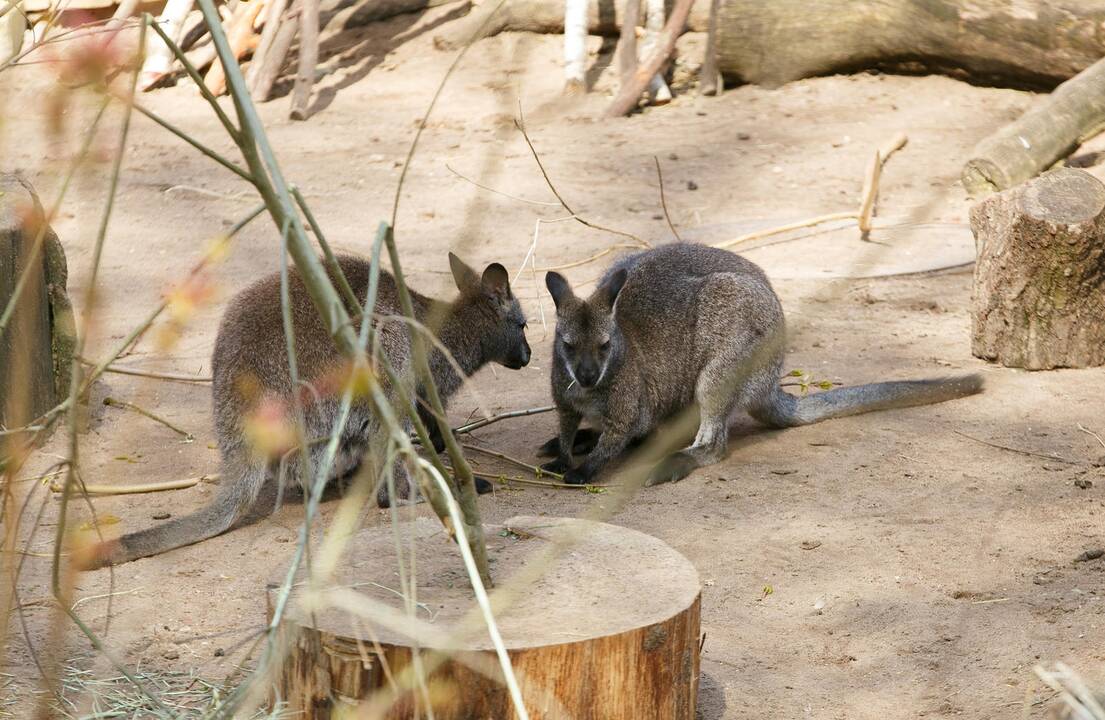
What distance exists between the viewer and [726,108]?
10.5 metres

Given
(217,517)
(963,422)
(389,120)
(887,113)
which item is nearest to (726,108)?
(887,113)

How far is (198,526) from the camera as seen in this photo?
4289 millimetres

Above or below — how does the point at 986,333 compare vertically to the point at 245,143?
below

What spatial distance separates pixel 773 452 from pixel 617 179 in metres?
4.32

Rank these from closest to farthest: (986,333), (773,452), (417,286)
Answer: (773,452) → (986,333) → (417,286)

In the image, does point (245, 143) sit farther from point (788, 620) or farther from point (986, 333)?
point (986, 333)

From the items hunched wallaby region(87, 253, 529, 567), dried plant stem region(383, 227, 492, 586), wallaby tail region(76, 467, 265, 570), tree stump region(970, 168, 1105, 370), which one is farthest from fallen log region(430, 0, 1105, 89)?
dried plant stem region(383, 227, 492, 586)

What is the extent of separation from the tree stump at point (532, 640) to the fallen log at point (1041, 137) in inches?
226

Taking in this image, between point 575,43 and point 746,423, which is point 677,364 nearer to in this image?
point 746,423

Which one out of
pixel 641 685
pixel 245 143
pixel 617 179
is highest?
pixel 245 143

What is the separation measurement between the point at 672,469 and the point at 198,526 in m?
1.90

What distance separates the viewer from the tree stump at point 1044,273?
5.62m

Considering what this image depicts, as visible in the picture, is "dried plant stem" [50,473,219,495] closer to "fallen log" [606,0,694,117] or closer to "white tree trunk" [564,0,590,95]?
"fallen log" [606,0,694,117]

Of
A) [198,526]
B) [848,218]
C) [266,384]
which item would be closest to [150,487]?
[198,526]
